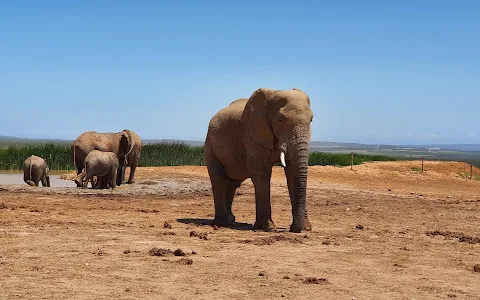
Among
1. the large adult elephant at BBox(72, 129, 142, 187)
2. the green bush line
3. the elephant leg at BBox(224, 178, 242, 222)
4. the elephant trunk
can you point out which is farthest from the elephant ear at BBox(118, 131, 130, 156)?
the elephant trunk

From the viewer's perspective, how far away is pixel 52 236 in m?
10.9

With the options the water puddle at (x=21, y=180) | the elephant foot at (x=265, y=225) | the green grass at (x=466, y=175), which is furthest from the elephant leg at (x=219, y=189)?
the green grass at (x=466, y=175)

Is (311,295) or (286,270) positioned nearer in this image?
(311,295)

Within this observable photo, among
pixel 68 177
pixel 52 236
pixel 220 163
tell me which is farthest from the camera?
pixel 68 177

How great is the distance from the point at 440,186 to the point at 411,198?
8.83m

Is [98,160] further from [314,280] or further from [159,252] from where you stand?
[314,280]

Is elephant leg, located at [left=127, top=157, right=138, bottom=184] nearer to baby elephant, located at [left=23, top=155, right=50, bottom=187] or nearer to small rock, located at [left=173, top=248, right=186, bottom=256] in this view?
baby elephant, located at [left=23, top=155, right=50, bottom=187]

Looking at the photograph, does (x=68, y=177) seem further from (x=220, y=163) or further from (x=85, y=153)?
(x=220, y=163)

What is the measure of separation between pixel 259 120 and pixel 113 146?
14.2 meters

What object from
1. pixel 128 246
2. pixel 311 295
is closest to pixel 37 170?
pixel 128 246

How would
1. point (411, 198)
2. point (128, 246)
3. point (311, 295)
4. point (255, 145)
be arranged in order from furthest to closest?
point (411, 198) < point (255, 145) < point (128, 246) < point (311, 295)

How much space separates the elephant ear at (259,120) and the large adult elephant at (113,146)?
13115 mm

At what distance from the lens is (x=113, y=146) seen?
85.0 ft

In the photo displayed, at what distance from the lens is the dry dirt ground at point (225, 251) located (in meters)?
7.66
